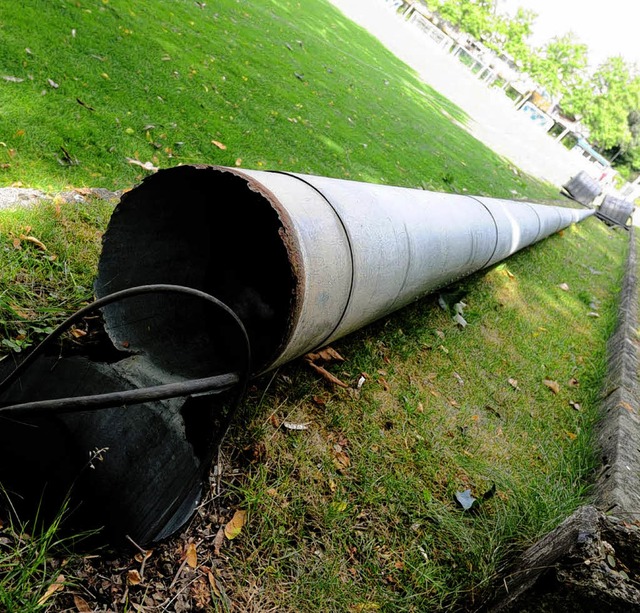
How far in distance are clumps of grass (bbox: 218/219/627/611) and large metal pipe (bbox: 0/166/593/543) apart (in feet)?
1.21

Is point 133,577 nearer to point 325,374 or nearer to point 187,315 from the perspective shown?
point 187,315

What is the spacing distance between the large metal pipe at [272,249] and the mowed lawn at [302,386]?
0.49 meters

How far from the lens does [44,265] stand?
2562mm

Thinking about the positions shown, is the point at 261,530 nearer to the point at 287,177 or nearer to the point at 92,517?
the point at 92,517

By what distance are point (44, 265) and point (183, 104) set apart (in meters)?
3.32

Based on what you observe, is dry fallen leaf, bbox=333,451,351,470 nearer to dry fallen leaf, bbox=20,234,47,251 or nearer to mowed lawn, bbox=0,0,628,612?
mowed lawn, bbox=0,0,628,612

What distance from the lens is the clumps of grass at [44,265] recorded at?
2236mm

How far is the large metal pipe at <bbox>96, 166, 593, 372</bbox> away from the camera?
1.88 metres

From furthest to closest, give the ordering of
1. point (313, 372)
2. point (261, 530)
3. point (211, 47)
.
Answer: point (211, 47), point (313, 372), point (261, 530)

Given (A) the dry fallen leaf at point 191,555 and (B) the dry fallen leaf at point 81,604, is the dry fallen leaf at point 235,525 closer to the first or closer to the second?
(A) the dry fallen leaf at point 191,555

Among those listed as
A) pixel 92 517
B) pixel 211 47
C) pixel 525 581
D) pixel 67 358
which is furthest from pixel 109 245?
pixel 211 47

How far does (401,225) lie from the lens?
2617 mm

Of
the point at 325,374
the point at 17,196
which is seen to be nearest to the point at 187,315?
the point at 325,374

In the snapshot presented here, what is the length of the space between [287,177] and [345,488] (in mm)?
1537
